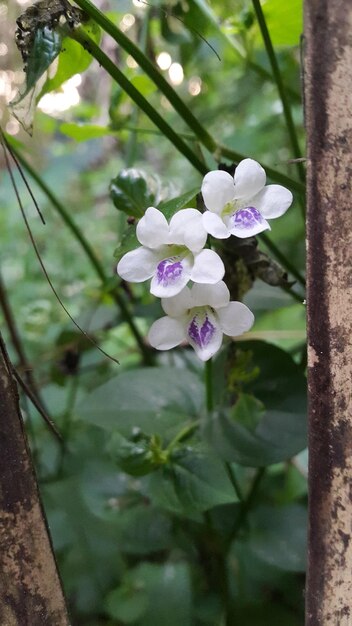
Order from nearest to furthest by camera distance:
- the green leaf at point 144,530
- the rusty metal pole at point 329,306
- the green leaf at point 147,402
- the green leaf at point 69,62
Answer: the rusty metal pole at point 329,306 → the green leaf at point 69,62 → the green leaf at point 147,402 → the green leaf at point 144,530

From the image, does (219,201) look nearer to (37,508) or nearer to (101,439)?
(37,508)

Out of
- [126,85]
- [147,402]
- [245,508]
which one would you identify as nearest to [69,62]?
[126,85]

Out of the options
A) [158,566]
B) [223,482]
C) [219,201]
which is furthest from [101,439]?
[219,201]

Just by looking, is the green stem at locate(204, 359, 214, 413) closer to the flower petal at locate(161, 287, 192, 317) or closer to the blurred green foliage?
the blurred green foliage

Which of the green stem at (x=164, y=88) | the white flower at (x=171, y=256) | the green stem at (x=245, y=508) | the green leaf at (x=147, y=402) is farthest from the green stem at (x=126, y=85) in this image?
the green stem at (x=245, y=508)

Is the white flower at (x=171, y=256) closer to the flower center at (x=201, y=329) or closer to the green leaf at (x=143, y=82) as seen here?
the flower center at (x=201, y=329)

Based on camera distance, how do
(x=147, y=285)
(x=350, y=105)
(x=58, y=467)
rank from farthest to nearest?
(x=58, y=467) < (x=147, y=285) < (x=350, y=105)

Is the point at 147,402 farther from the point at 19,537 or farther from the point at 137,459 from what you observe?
the point at 19,537
